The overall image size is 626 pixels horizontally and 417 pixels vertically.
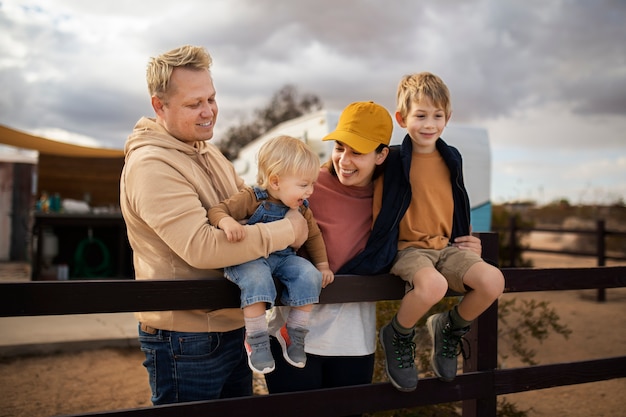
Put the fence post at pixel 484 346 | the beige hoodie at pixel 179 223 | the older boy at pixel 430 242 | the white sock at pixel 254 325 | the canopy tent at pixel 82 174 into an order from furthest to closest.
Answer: the canopy tent at pixel 82 174, the fence post at pixel 484 346, the older boy at pixel 430 242, the white sock at pixel 254 325, the beige hoodie at pixel 179 223

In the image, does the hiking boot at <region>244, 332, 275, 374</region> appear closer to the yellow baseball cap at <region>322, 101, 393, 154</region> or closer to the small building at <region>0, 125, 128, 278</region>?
the yellow baseball cap at <region>322, 101, 393, 154</region>

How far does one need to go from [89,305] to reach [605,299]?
9733mm

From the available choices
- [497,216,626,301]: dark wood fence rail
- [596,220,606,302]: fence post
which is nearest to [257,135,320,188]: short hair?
[497,216,626,301]: dark wood fence rail

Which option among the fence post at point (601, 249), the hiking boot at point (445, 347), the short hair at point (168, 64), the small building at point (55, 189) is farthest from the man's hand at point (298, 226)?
the fence post at point (601, 249)

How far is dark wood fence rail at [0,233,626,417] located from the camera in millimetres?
1717

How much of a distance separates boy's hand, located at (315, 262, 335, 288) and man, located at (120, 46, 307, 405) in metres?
0.14

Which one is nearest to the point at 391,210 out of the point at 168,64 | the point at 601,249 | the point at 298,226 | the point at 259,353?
the point at 298,226

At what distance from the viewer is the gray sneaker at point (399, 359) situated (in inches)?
82.4

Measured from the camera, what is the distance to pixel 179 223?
5.53 ft

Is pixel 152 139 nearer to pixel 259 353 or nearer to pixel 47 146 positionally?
pixel 259 353

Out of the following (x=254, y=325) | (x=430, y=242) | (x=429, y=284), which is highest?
(x=430, y=242)

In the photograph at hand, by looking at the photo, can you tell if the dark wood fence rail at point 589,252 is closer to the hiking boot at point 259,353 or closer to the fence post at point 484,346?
the fence post at point 484,346

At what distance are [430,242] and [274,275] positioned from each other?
66cm

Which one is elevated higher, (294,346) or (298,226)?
(298,226)
